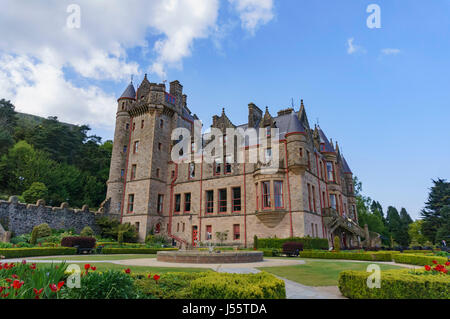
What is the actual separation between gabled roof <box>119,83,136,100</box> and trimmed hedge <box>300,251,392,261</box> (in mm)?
32865

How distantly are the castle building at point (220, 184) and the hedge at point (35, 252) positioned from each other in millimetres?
11937

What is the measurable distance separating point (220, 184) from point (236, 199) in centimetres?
277

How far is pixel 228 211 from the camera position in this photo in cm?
3147

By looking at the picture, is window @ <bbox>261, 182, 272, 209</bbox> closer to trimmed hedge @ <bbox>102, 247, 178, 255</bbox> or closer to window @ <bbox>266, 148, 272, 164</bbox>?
window @ <bbox>266, 148, 272, 164</bbox>

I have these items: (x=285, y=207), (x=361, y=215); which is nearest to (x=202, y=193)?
(x=285, y=207)

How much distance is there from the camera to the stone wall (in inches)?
1006

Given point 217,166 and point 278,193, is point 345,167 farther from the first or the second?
point 217,166

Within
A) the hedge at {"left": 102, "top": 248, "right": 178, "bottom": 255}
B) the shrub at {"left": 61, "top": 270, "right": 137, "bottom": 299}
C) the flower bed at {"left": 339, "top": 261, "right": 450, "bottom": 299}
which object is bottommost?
the hedge at {"left": 102, "top": 248, "right": 178, "bottom": 255}

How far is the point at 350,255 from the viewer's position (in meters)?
20.3

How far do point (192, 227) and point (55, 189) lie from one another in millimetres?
22826

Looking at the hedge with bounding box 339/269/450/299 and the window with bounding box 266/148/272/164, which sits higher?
the window with bounding box 266/148/272/164

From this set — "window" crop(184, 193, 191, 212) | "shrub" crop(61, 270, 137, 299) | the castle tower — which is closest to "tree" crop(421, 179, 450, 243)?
"window" crop(184, 193, 191, 212)

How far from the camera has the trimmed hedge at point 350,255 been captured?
19672 mm

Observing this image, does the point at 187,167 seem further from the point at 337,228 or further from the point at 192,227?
the point at 337,228
